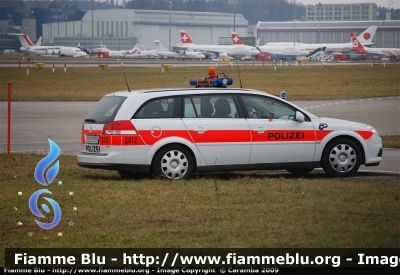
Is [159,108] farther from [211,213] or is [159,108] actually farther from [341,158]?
[211,213]

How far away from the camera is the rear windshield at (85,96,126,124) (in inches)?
460

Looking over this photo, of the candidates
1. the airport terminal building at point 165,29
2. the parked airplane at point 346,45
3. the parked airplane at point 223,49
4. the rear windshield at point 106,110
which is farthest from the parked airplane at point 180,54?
the rear windshield at point 106,110

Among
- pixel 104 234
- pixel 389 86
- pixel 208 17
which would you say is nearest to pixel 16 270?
pixel 104 234

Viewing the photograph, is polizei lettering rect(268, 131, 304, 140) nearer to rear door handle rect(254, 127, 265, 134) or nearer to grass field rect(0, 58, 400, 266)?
rear door handle rect(254, 127, 265, 134)

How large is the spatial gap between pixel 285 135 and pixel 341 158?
108cm

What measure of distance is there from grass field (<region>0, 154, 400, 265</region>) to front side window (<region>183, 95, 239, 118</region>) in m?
1.03

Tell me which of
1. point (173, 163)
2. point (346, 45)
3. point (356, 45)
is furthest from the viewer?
point (346, 45)

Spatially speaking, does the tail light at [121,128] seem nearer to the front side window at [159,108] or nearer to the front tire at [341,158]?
the front side window at [159,108]

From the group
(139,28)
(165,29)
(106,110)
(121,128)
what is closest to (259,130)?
(121,128)

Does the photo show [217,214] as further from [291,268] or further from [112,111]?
[112,111]

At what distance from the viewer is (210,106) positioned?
11977mm

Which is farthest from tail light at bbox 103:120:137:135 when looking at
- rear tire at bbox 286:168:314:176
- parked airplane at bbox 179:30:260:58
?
parked airplane at bbox 179:30:260:58

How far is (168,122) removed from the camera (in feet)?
38.2

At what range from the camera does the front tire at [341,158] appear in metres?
12.4
